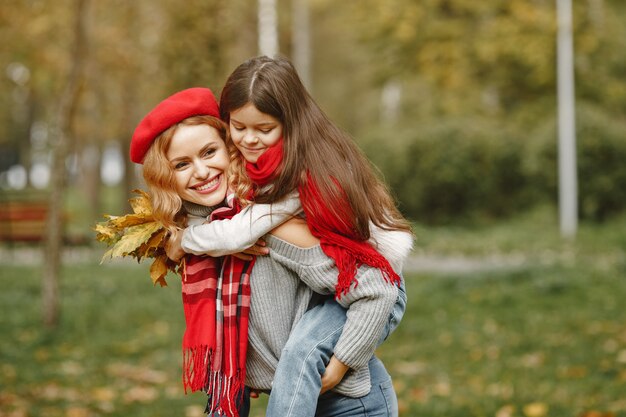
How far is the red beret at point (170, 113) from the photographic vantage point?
237 cm

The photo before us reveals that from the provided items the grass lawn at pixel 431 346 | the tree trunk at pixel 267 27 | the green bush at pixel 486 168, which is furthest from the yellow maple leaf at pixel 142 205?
the tree trunk at pixel 267 27

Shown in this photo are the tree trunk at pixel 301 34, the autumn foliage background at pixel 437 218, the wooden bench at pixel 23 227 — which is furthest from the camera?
the tree trunk at pixel 301 34

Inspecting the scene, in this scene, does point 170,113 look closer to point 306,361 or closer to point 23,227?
point 306,361

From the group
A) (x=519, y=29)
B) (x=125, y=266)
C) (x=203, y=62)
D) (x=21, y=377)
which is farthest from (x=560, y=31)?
(x=21, y=377)

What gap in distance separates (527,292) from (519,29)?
8.69 m

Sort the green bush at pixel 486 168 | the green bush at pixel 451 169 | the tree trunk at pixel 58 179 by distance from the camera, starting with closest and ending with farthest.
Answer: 1. the tree trunk at pixel 58 179
2. the green bush at pixel 486 168
3. the green bush at pixel 451 169

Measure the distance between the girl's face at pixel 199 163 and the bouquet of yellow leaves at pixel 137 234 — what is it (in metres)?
0.12

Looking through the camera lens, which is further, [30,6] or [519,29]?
[519,29]

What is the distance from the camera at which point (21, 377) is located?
252 inches

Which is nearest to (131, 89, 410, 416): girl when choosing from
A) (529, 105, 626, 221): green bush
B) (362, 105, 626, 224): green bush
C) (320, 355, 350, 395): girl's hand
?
(320, 355, 350, 395): girl's hand

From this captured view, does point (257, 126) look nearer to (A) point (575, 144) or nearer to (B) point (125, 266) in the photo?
(B) point (125, 266)

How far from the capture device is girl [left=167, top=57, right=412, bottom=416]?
2.24 m

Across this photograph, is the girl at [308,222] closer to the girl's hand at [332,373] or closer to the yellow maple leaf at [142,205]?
the girl's hand at [332,373]

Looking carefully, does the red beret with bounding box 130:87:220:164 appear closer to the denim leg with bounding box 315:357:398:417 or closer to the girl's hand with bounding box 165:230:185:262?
the girl's hand with bounding box 165:230:185:262
